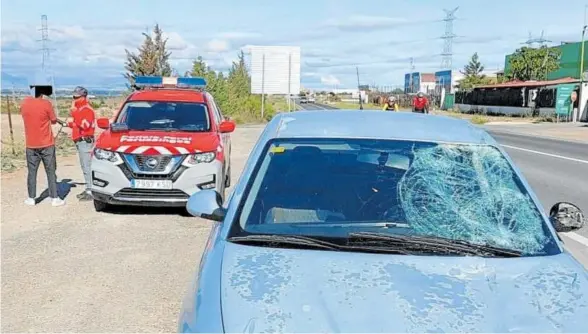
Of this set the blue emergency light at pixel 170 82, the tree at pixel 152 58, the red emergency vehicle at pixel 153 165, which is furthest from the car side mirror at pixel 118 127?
the tree at pixel 152 58

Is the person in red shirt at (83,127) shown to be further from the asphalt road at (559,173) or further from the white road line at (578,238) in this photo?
the asphalt road at (559,173)

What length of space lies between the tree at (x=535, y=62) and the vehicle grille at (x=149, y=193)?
196 feet

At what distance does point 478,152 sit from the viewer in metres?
3.65

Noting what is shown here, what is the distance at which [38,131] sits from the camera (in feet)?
28.3

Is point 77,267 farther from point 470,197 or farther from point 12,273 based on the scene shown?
point 470,197

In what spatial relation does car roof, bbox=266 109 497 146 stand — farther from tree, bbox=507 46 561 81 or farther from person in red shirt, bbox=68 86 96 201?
tree, bbox=507 46 561 81

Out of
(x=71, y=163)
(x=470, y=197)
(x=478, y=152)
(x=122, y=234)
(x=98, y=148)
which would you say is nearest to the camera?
(x=470, y=197)

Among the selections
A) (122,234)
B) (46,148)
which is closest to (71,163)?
(46,148)

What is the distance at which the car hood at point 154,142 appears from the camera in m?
8.20

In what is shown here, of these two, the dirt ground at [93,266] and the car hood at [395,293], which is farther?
the dirt ground at [93,266]

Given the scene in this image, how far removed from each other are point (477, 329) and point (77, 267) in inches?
182

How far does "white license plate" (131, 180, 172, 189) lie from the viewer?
809cm

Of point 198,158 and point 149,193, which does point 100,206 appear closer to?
point 149,193

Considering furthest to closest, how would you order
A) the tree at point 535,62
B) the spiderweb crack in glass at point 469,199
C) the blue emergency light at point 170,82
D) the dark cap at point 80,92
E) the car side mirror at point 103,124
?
the tree at point 535,62 → the blue emergency light at point 170,82 → the dark cap at point 80,92 → the car side mirror at point 103,124 → the spiderweb crack in glass at point 469,199
